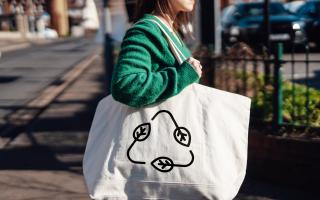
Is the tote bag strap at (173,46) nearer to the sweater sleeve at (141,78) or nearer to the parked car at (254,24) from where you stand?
the sweater sleeve at (141,78)

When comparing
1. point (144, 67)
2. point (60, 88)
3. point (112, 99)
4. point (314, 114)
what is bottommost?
point (60, 88)

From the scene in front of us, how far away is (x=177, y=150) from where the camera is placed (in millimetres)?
1842

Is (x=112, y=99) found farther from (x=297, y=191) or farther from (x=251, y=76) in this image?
(x=251, y=76)

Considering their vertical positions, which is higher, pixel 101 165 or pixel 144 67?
pixel 144 67

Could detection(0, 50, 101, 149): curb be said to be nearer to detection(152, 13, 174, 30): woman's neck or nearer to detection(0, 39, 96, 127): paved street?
detection(0, 39, 96, 127): paved street

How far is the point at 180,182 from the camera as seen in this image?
187 cm

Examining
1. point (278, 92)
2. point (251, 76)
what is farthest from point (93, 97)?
point (278, 92)

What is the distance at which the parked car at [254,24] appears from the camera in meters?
16.2

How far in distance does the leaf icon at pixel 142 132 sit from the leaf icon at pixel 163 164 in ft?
0.29

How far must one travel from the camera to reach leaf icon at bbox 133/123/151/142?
1849mm

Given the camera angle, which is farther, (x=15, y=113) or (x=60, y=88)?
(x=60, y=88)

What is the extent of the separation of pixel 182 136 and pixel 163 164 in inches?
4.6

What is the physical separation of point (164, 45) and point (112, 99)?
0.91ft

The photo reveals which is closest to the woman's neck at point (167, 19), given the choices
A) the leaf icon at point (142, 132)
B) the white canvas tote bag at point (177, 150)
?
the white canvas tote bag at point (177, 150)
